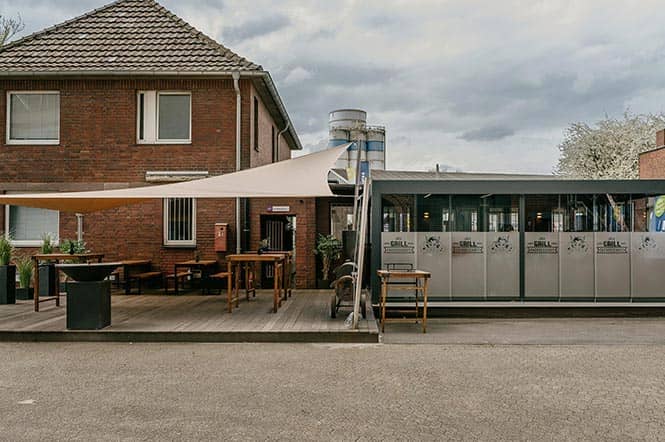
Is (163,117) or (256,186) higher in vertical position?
(163,117)

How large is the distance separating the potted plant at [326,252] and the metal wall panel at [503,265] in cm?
400

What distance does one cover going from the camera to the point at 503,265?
10.5 meters

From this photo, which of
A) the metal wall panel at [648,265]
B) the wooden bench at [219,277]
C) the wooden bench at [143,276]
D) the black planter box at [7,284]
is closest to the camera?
the metal wall panel at [648,265]

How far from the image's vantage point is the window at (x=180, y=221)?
13672 millimetres

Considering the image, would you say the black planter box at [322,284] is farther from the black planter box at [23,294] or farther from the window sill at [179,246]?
the black planter box at [23,294]

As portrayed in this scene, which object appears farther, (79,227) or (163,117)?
(163,117)

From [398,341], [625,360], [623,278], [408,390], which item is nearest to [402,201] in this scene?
[398,341]

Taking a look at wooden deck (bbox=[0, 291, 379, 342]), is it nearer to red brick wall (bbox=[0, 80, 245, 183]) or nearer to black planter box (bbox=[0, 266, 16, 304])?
black planter box (bbox=[0, 266, 16, 304])

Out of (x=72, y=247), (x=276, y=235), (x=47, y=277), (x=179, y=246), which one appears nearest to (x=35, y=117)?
(x=72, y=247)

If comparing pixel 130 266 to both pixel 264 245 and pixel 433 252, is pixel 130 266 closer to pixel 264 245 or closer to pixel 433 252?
pixel 264 245

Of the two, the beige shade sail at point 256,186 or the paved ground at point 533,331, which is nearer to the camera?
the paved ground at point 533,331

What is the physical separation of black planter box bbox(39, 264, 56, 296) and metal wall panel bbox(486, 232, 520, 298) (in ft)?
26.4

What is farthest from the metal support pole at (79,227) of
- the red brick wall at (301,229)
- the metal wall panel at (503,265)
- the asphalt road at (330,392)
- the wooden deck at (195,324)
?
the metal wall panel at (503,265)

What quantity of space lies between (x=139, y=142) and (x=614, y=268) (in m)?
9.50
